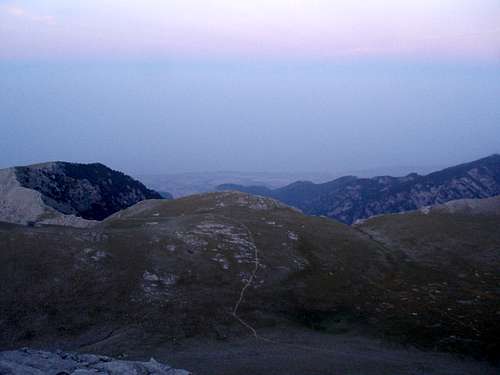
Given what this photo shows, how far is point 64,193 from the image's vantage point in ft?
360

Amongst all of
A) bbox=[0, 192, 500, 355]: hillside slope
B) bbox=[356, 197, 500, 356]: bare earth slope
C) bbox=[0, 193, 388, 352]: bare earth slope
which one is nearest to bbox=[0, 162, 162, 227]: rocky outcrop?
bbox=[0, 192, 500, 355]: hillside slope

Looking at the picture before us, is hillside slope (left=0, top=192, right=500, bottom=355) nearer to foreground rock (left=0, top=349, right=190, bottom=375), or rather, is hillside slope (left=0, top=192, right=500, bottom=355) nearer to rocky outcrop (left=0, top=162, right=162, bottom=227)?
foreground rock (left=0, top=349, right=190, bottom=375)

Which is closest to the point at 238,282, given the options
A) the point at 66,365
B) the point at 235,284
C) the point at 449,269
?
the point at 235,284

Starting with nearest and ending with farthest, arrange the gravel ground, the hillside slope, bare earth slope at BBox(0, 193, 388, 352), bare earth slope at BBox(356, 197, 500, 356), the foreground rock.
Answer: the foreground rock → the gravel ground → the hillside slope → bare earth slope at BBox(0, 193, 388, 352) → bare earth slope at BBox(356, 197, 500, 356)

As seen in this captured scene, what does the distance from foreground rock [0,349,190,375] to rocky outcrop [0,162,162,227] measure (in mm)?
46632

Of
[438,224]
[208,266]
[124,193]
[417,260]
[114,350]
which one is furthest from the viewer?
[124,193]

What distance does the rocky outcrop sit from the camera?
3065 inches

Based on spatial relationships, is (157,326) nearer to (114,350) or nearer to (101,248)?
(114,350)

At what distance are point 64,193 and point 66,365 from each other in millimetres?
94212

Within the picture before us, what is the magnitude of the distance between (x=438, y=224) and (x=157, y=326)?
48.5m

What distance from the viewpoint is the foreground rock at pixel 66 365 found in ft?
66.6

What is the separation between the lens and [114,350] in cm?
3148

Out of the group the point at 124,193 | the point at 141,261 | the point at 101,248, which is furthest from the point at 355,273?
the point at 124,193

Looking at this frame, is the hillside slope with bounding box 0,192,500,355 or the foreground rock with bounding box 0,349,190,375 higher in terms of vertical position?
the foreground rock with bounding box 0,349,190,375
